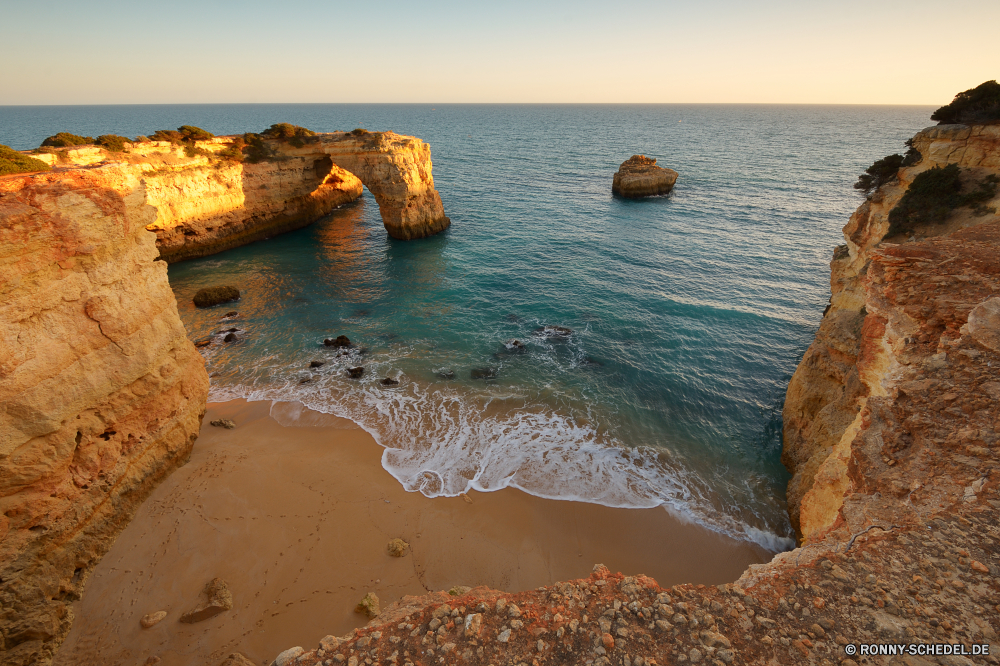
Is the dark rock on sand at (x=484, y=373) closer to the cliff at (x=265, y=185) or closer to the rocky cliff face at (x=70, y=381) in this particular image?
the rocky cliff face at (x=70, y=381)

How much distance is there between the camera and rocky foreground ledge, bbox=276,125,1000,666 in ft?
15.5

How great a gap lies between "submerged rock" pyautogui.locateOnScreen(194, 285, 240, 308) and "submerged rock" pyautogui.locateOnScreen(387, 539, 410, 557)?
66.2 feet

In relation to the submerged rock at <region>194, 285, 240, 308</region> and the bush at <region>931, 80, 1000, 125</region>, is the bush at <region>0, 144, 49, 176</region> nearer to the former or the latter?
the submerged rock at <region>194, 285, 240, 308</region>

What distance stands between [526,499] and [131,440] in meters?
10.6

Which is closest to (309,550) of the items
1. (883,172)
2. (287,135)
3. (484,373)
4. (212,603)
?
(212,603)

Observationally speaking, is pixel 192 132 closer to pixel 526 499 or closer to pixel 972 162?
pixel 526 499

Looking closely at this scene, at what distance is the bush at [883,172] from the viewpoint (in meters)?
15.4

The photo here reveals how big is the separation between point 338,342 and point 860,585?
64.5ft

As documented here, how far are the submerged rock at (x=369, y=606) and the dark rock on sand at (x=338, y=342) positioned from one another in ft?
42.5

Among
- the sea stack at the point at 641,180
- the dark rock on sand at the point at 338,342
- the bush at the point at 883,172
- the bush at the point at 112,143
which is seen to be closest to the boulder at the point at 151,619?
the dark rock on sand at the point at 338,342

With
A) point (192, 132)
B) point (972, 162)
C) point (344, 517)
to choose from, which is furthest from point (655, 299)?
point (192, 132)

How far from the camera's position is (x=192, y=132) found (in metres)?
30.3

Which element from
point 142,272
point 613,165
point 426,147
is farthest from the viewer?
point 613,165

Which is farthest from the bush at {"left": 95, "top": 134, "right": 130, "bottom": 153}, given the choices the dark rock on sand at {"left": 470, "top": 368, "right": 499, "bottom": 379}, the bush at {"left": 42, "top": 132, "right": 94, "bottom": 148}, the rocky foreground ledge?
A: the rocky foreground ledge
